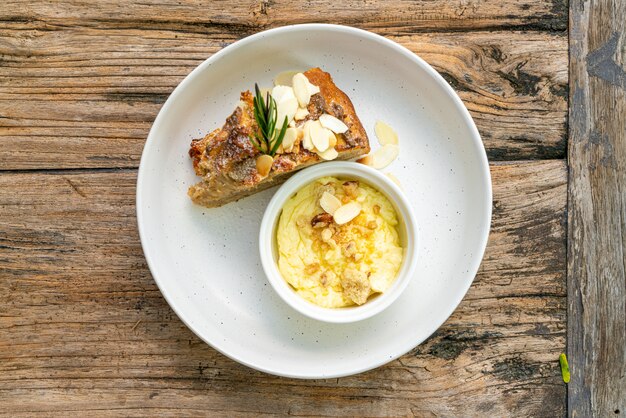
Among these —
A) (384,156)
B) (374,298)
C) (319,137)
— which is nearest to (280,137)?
(319,137)

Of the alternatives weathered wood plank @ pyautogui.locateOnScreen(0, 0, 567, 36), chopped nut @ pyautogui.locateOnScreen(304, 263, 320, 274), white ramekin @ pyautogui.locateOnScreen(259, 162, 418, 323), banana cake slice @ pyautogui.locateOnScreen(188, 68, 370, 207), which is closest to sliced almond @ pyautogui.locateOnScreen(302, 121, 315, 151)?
banana cake slice @ pyautogui.locateOnScreen(188, 68, 370, 207)

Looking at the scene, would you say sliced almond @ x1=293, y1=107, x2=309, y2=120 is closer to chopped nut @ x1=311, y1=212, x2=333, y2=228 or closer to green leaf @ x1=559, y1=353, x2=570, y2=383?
chopped nut @ x1=311, y1=212, x2=333, y2=228

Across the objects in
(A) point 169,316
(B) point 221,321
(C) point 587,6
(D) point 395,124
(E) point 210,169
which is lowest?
(A) point 169,316

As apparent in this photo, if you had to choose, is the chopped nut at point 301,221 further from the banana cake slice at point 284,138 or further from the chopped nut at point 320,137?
the chopped nut at point 320,137

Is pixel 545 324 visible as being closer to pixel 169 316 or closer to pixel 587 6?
pixel 587 6

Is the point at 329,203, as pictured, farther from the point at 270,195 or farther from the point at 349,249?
the point at 270,195

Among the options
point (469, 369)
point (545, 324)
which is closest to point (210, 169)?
point (469, 369)
